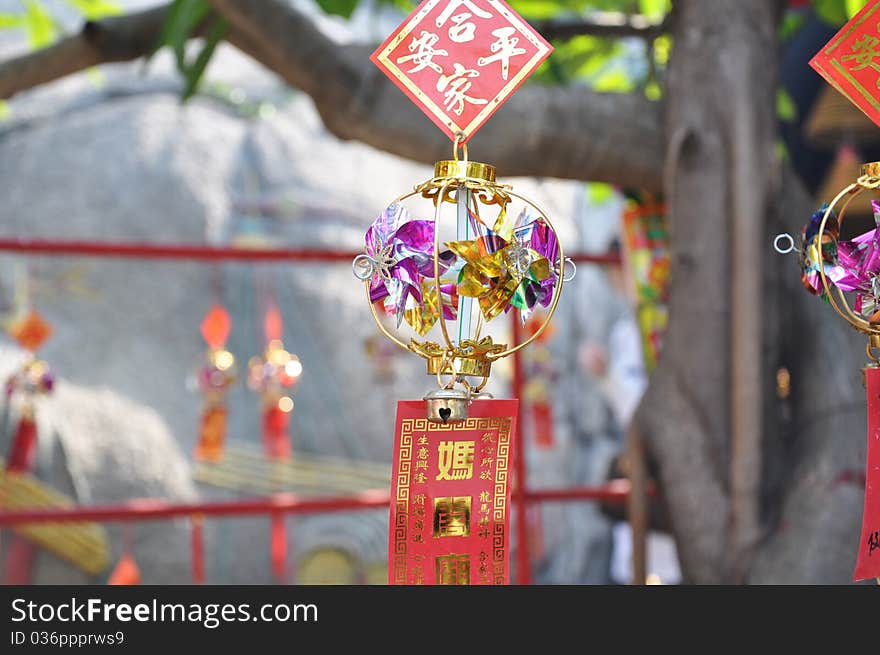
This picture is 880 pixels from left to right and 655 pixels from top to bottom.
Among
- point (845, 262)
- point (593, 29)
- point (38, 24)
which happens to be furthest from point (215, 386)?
point (845, 262)

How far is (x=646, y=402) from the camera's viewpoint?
1908 millimetres

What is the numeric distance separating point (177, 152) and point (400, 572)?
16.0 ft

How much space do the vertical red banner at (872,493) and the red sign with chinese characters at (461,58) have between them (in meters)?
0.48

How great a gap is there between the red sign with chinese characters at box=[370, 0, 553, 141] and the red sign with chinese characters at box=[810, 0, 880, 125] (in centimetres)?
30

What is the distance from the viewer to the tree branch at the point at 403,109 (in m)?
1.83

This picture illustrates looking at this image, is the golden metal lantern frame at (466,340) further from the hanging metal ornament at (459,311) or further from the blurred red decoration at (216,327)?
the blurred red decoration at (216,327)

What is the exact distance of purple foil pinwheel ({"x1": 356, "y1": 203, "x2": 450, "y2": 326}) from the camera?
108cm

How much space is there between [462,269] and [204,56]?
1.06m

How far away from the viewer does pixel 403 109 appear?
6.11ft

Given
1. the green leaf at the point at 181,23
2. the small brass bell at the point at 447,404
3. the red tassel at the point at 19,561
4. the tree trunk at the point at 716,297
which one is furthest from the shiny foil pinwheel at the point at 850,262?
the red tassel at the point at 19,561

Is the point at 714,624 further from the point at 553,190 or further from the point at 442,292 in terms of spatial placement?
the point at 553,190

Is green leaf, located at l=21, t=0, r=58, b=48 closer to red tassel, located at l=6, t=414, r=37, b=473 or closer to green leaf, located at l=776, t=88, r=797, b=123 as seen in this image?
red tassel, located at l=6, t=414, r=37, b=473

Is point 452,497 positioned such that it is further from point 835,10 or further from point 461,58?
point 835,10

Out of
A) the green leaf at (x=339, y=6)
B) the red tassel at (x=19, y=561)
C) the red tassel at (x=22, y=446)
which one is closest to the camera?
the green leaf at (x=339, y=6)
